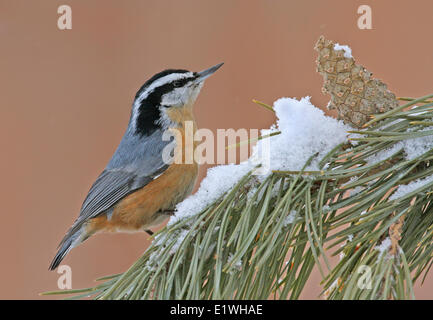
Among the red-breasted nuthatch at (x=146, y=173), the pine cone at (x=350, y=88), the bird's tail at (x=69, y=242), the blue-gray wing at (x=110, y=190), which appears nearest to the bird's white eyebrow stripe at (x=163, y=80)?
the red-breasted nuthatch at (x=146, y=173)

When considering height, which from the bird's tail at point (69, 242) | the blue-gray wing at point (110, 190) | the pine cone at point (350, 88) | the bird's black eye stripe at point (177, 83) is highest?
the bird's black eye stripe at point (177, 83)

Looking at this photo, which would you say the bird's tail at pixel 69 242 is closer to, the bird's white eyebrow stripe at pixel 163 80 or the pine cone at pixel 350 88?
the bird's white eyebrow stripe at pixel 163 80

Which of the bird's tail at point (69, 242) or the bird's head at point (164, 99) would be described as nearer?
the bird's tail at point (69, 242)

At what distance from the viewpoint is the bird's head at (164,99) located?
1.64m

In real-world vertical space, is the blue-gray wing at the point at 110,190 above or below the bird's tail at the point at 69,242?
above

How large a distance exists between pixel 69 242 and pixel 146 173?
12.1 inches

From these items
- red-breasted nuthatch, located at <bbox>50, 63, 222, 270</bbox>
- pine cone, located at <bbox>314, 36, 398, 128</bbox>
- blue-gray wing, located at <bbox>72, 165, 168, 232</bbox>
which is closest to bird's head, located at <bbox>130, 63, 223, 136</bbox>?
red-breasted nuthatch, located at <bbox>50, 63, 222, 270</bbox>

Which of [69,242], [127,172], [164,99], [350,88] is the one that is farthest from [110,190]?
[350,88]

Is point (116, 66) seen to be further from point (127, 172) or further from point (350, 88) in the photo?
point (350, 88)
